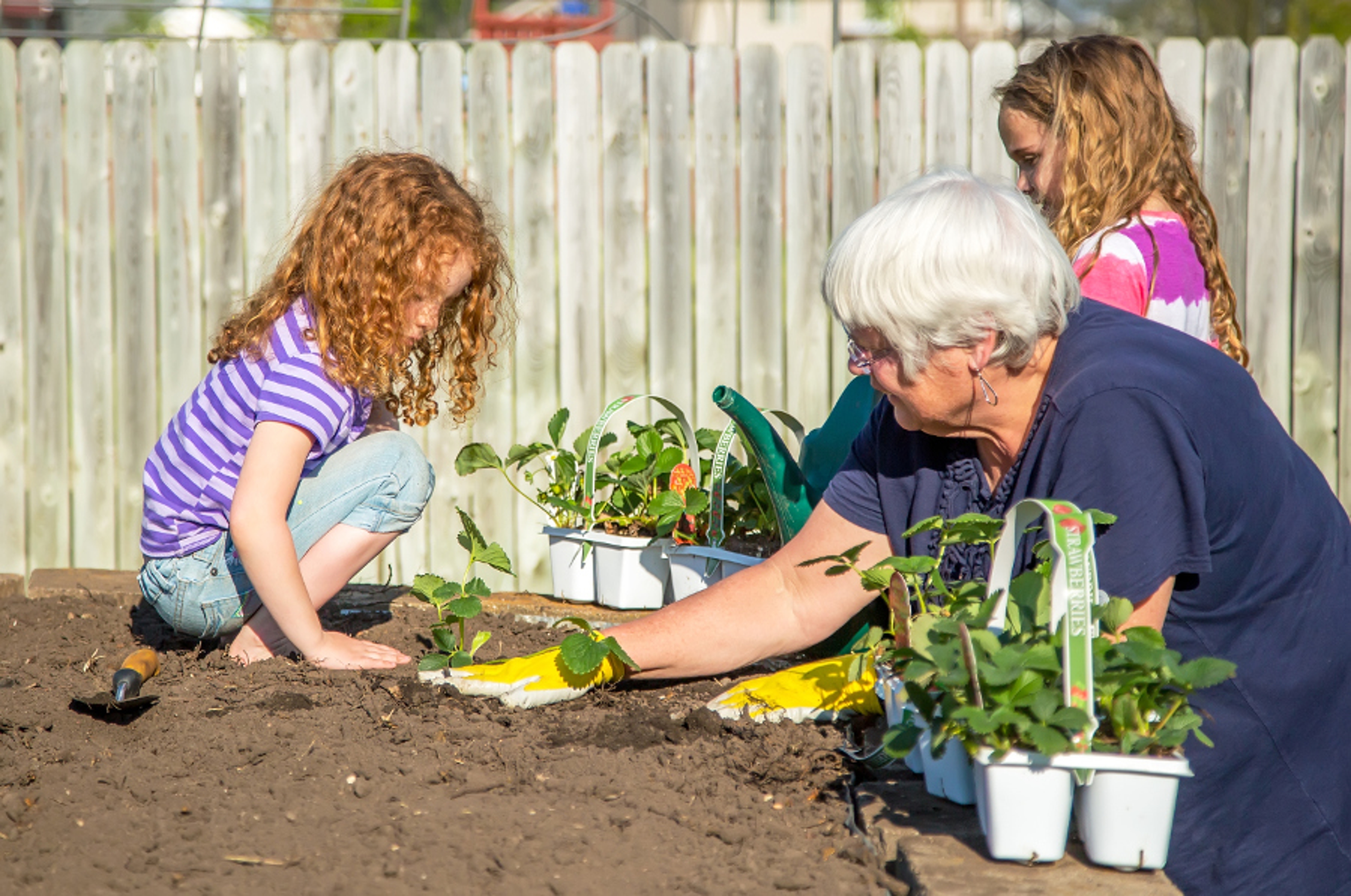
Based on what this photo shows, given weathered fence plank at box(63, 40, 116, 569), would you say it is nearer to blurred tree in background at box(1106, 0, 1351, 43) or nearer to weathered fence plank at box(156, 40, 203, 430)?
weathered fence plank at box(156, 40, 203, 430)

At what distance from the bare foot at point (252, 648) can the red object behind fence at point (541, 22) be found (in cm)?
648

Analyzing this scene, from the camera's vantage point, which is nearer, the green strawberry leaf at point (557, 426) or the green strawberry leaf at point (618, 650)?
the green strawberry leaf at point (618, 650)

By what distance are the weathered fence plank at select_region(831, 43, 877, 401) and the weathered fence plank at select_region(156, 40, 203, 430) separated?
7.65 ft

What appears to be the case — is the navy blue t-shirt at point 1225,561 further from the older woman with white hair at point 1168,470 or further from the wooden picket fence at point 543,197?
the wooden picket fence at point 543,197

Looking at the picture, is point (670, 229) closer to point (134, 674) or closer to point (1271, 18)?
point (134, 674)

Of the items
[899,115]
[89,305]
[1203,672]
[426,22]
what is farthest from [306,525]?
[426,22]

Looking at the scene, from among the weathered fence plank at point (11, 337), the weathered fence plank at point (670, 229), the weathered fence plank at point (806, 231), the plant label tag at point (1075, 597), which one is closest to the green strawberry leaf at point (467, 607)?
the plant label tag at point (1075, 597)

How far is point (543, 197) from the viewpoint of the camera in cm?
406

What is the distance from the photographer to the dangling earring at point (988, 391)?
5.32 ft

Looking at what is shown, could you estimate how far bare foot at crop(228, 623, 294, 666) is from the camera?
233 centimetres

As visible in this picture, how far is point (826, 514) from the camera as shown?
2.03m

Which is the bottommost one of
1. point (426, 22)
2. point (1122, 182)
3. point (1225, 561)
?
point (1225, 561)

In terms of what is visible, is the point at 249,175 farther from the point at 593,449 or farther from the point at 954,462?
the point at 954,462

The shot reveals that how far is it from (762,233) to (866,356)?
2480 mm
